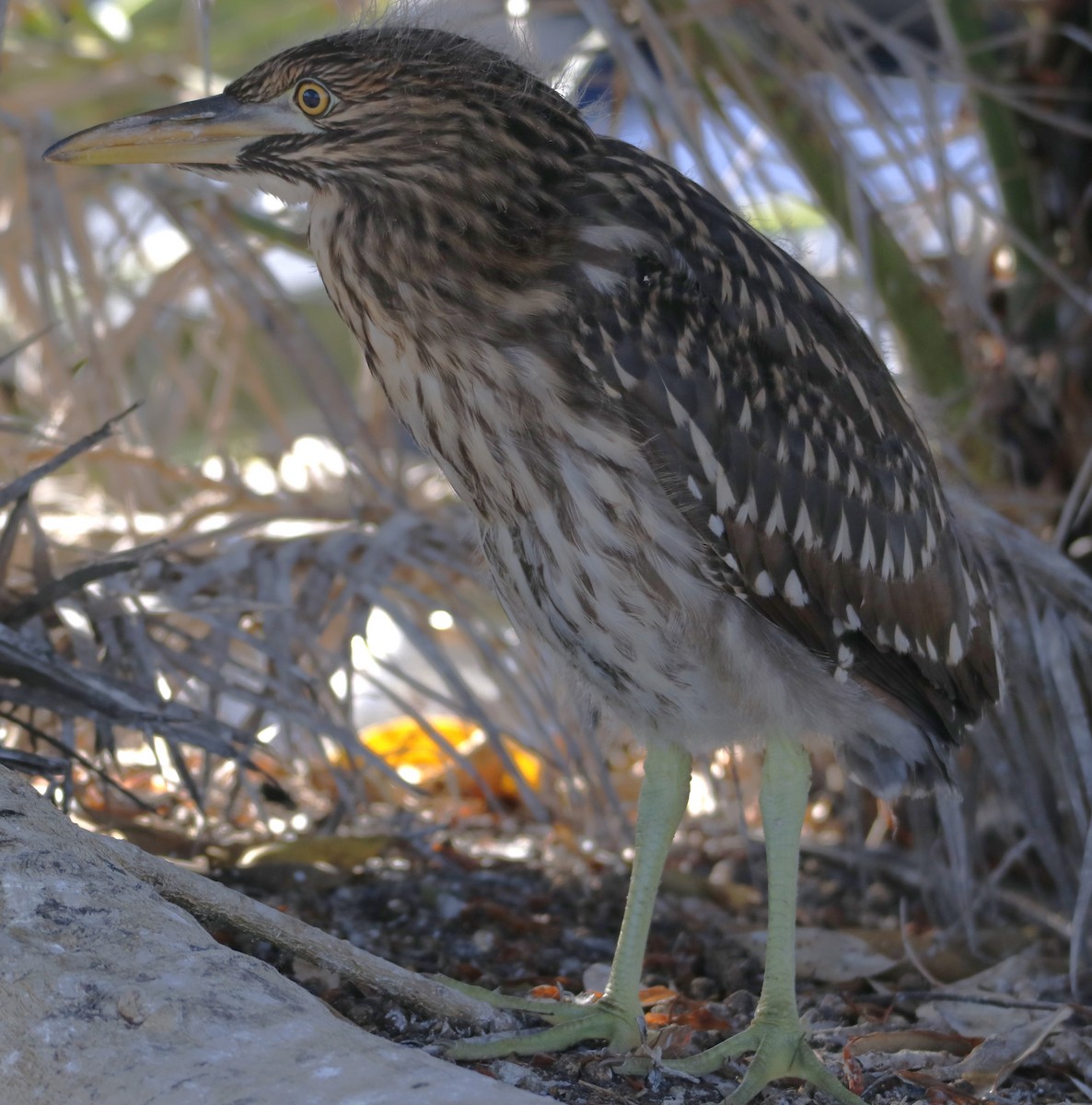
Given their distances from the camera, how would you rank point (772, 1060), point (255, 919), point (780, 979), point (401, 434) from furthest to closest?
1. point (401, 434)
2. point (780, 979)
3. point (772, 1060)
4. point (255, 919)

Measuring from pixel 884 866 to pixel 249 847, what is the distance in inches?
74.4

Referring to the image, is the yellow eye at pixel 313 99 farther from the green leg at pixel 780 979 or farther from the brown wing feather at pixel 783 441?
the green leg at pixel 780 979

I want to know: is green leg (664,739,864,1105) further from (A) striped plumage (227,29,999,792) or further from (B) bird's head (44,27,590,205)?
(B) bird's head (44,27,590,205)

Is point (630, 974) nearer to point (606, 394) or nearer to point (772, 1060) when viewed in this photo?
point (772, 1060)

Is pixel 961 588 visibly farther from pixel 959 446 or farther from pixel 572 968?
pixel 959 446

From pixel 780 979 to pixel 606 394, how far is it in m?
1.04

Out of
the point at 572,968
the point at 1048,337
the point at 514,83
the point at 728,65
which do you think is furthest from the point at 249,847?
the point at 1048,337

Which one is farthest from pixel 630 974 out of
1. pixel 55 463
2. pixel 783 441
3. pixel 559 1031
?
pixel 55 463

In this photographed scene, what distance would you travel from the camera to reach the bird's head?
234 centimetres

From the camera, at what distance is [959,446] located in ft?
14.5

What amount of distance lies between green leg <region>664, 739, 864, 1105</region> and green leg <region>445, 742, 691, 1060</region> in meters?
0.14

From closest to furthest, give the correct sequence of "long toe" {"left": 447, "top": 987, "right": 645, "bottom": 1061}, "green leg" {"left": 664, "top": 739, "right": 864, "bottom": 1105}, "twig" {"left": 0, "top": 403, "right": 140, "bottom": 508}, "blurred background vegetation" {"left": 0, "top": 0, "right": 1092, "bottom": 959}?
"long toe" {"left": 447, "top": 987, "right": 645, "bottom": 1061}
"green leg" {"left": 664, "top": 739, "right": 864, "bottom": 1105}
"twig" {"left": 0, "top": 403, "right": 140, "bottom": 508}
"blurred background vegetation" {"left": 0, "top": 0, "right": 1092, "bottom": 959}

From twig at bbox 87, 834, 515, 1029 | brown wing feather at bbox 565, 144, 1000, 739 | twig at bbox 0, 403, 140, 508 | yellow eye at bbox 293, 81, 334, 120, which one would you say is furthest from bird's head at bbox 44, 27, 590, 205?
twig at bbox 87, 834, 515, 1029

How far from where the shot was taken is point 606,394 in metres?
2.29
